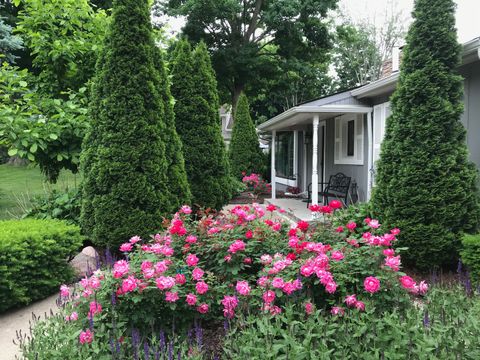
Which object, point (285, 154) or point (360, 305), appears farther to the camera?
point (285, 154)

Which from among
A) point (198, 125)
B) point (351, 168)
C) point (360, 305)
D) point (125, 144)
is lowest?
point (360, 305)

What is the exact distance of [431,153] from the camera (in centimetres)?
486

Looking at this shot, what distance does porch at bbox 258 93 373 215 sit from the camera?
8.89m

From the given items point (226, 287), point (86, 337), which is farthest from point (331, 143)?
point (86, 337)

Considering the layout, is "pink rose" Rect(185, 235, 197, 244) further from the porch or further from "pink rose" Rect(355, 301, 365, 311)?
the porch

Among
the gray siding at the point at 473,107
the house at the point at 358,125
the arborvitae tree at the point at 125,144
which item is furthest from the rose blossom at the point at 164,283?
the gray siding at the point at 473,107

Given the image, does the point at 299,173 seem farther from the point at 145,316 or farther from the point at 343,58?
the point at 343,58

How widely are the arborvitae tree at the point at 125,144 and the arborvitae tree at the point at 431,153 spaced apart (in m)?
3.06

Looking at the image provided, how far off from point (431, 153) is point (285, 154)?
11.5 m

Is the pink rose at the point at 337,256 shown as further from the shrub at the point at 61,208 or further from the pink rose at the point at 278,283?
the shrub at the point at 61,208

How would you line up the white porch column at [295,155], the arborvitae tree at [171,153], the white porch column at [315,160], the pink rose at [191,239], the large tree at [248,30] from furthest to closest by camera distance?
the large tree at [248,30]
the white porch column at [295,155]
the white porch column at [315,160]
the arborvitae tree at [171,153]
the pink rose at [191,239]

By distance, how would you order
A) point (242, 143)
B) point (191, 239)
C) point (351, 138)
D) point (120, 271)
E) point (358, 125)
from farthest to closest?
point (242, 143) → point (351, 138) → point (358, 125) → point (191, 239) → point (120, 271)

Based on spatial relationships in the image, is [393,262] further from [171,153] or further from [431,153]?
[171,153]

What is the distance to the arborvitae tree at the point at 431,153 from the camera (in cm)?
471
